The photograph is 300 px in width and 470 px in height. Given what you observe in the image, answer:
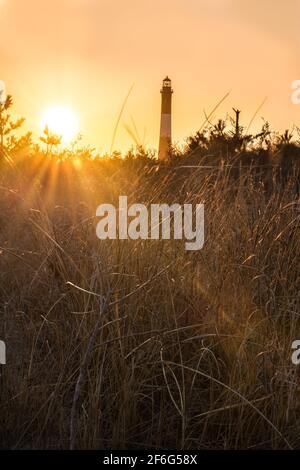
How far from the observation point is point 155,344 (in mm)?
2932

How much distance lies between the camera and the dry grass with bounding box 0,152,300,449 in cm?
261

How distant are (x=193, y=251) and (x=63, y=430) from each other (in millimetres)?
1322

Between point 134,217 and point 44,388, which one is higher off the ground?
point 134,217

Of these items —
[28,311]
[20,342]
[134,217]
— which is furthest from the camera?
[134,217]

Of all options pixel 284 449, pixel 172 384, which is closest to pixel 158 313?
pixel 172 384

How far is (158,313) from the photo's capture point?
10.0 feet

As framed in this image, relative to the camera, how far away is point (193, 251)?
11.9 feet

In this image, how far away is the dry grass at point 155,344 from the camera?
2.61 metres

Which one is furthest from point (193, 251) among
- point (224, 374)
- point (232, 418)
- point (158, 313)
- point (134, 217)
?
point (232, 418)

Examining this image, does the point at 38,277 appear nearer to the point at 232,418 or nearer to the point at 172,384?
the point at 172,384
